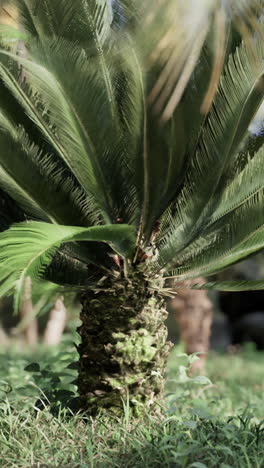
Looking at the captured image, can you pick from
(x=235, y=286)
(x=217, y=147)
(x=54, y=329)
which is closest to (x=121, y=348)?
(x=235, y=286)

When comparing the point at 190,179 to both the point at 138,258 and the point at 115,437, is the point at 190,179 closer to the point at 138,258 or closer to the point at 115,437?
the point at 138,258

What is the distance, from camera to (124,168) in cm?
488

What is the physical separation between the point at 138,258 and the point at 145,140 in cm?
89

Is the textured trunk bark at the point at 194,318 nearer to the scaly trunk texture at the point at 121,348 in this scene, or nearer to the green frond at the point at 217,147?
the green frond at the point at 217,147

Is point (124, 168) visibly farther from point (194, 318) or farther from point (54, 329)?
point (54, 329)

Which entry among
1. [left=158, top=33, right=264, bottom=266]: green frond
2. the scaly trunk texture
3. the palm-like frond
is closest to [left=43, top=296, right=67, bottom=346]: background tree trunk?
the palm-like frond

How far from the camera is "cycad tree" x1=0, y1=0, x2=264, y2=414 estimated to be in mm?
4398

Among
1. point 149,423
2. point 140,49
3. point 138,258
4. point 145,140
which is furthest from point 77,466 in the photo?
point 140,49

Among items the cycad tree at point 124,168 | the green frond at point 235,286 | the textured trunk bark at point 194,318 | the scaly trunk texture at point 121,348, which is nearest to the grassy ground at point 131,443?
the scaly trunk texture at point 121,348

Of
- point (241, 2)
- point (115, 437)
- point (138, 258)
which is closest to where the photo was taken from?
point (241, 2)

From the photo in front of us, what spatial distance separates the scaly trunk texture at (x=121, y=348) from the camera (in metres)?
4.74

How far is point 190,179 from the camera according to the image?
4.93 meters

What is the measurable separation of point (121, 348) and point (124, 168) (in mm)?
1329

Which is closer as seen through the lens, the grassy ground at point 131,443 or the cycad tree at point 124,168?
the grassy ground at point 131,443
